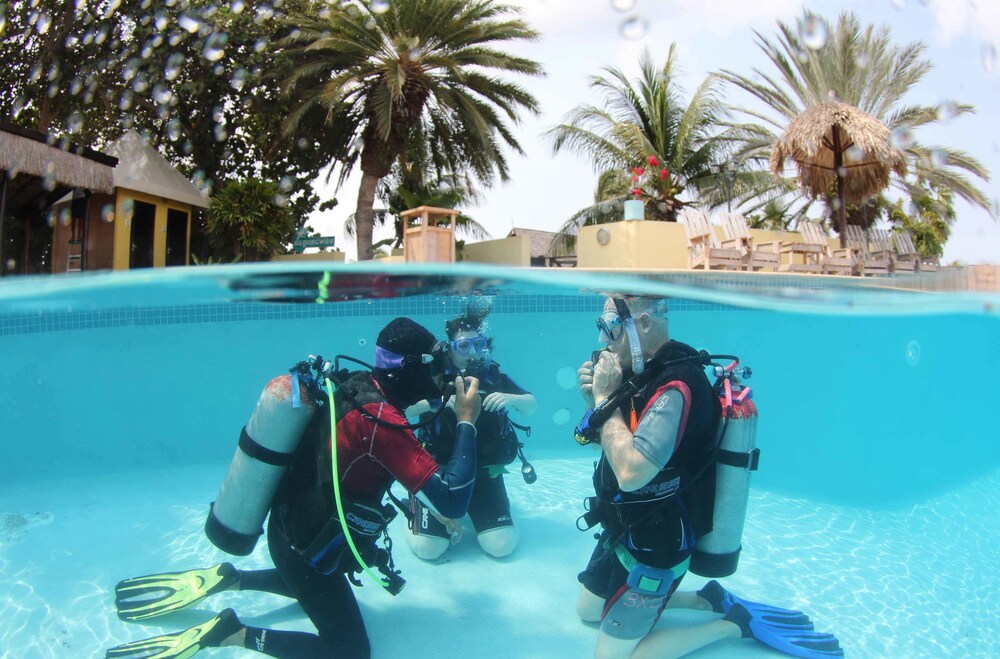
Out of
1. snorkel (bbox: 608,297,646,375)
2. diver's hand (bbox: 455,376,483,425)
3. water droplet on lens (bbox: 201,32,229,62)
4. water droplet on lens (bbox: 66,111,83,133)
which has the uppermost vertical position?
water droplet on lens (bbox: 201,32,229,62)

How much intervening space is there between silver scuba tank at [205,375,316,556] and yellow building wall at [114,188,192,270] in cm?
1508

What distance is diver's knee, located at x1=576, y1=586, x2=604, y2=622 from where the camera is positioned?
4.18m

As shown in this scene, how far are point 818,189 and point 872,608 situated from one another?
47.2ft

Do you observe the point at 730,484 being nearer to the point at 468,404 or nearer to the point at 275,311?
the point at 468,404

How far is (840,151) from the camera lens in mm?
15781

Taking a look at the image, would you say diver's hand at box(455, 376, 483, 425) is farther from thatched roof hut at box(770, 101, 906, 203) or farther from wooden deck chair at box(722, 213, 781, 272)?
thatched roof hut at box(770, 101, 906, 203)

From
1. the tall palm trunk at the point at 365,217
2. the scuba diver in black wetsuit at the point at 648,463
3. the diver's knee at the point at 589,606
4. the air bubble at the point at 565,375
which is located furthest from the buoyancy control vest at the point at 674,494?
the tall palm trunk at the point at 365,217

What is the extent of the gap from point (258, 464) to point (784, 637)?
133 inches

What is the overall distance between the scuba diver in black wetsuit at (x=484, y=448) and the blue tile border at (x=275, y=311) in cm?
311

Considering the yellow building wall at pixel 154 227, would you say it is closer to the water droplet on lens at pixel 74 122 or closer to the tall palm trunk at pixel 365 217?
the water droplet on lens at pixel 74 122

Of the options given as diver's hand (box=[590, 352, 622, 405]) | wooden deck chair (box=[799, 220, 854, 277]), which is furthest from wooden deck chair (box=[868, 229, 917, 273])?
diver's hand (box=[590, 352, 622, 405])

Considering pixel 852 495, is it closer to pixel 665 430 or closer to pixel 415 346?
pixel 665 430

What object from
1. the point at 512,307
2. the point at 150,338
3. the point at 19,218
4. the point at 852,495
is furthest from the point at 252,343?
the point at 19,218

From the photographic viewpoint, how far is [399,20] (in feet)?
59.7
